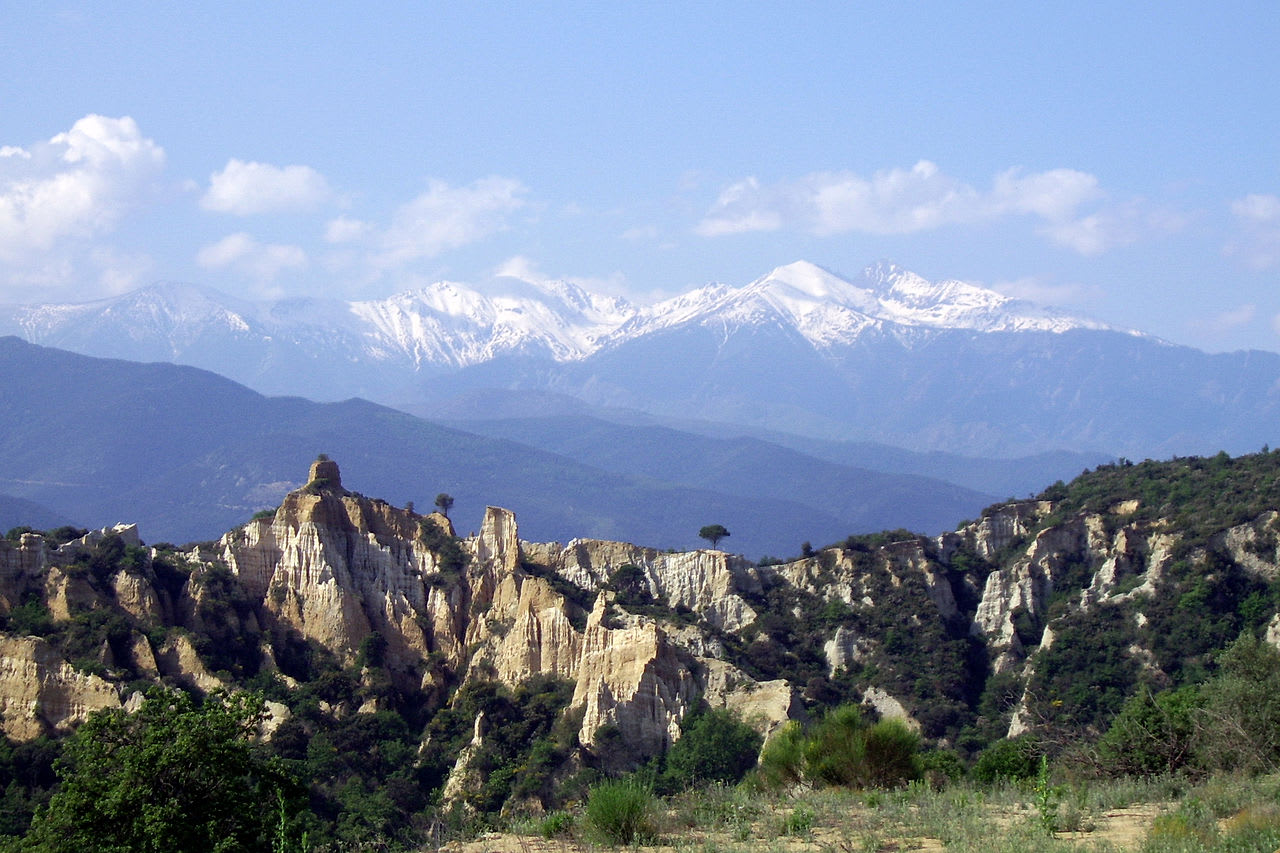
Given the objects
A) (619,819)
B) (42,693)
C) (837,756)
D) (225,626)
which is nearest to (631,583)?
(225,626)

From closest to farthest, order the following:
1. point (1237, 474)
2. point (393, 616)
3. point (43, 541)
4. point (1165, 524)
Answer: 1. point (43, 541)
2. point (393, 616)
3. point (1165, 524)
4. point (1237, 474)

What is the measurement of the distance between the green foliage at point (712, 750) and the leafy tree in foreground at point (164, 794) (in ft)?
90.3

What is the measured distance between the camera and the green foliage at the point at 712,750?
49.3m

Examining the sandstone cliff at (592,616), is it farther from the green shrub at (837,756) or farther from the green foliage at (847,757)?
the green shrub at (837,756)

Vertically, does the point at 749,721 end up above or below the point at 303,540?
below

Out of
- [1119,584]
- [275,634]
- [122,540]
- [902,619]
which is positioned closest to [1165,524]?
[1119,584]

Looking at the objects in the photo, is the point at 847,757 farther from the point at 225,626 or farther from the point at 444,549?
the point at 444,549

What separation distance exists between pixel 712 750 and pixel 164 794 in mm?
31225

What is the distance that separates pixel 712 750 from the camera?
167 ft

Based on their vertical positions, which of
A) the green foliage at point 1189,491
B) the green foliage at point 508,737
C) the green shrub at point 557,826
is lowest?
the green foliage at point 508,737

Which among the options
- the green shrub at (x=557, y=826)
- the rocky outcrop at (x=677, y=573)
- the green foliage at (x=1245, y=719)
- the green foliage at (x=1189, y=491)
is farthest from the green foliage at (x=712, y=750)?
the green shrub at (x=557, y=826)

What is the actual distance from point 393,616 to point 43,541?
1436cm

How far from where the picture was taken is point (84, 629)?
52062 mm

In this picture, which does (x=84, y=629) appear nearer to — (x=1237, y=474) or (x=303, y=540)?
(x=303, y=540)
